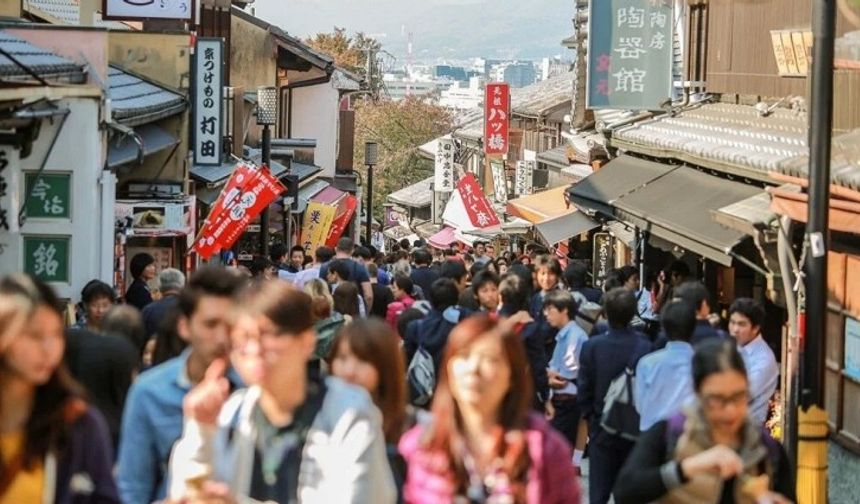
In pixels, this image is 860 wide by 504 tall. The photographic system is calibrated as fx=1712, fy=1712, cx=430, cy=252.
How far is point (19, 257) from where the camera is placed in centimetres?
1619

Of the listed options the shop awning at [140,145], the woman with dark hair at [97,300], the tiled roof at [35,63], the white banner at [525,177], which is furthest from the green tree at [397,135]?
the woman with dark hair at [97,300]

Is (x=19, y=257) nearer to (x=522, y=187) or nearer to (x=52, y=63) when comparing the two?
(x=52, y=63)

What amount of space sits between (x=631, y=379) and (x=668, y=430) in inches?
181

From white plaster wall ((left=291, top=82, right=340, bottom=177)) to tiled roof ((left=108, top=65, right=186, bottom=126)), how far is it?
26.0 meters

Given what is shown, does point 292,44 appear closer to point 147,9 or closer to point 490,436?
point 147,9

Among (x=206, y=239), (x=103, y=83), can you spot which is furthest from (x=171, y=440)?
(x=206, y=239)

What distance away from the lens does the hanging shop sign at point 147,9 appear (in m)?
22.1

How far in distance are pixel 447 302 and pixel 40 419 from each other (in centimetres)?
715

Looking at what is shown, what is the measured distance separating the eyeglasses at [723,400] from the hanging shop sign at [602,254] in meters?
23.5

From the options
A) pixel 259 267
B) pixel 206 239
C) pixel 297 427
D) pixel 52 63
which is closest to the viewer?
pixel 297 427

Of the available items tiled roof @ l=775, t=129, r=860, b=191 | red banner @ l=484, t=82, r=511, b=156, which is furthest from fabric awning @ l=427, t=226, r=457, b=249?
tiled roof @ l=775, t=129, r=860, b=191

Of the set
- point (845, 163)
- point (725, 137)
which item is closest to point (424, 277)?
point (725, 137)

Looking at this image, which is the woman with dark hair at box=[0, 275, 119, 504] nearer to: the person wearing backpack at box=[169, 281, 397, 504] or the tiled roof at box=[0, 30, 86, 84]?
the person wearing backpack at box=[169, 281, 397, 504]

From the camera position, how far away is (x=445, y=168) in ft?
216
